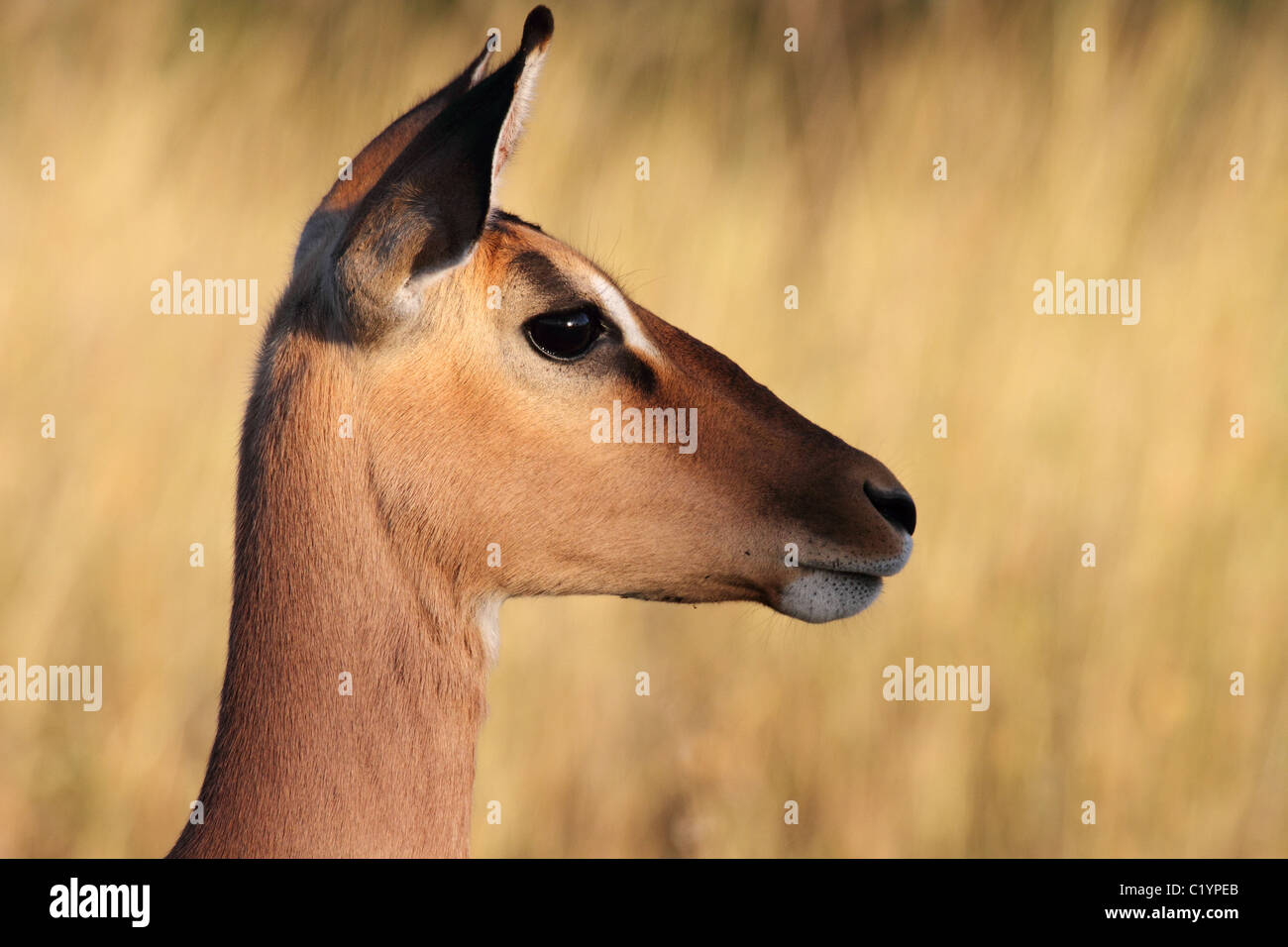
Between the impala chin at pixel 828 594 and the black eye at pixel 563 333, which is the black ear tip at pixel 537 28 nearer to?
the black eye at pixel 563 333

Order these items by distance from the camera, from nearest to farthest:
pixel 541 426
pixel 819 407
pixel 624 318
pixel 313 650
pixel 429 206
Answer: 1. pixel 429 206
2. pixel 313 650
3. pixel 541 426
4. pixel 624 318
5. pixel 819 407

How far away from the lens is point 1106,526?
229 inches

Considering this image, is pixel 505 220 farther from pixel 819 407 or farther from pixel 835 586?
pixel 819 407

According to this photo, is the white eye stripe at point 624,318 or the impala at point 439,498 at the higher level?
the white eye stripe at point 624,318

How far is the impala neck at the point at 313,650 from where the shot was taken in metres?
2.63

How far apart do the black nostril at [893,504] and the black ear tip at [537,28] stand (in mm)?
1233

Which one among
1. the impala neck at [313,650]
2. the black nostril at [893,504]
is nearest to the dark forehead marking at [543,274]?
the impala neck at [313,650]

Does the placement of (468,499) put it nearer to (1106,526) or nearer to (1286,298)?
(1106,526)

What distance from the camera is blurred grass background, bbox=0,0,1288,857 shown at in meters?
5.36

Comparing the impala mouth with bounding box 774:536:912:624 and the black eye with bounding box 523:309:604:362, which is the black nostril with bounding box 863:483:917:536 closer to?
the impala mouth with bounding box 774:536:912:624

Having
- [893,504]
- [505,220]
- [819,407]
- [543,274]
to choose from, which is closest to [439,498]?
[543,274]

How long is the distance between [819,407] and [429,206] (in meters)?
3.85

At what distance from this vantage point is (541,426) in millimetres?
2789

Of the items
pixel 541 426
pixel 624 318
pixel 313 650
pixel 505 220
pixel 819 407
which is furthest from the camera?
pixel 819 407
